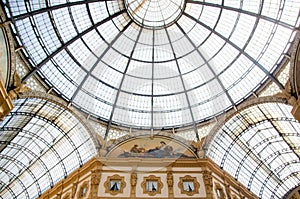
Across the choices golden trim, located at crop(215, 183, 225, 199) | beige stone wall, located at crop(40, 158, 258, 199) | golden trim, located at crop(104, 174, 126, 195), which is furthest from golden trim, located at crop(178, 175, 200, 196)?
golden trim, located at crop(104, 174, 126, 195)

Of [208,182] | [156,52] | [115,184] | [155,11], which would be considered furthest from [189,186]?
[155,11]

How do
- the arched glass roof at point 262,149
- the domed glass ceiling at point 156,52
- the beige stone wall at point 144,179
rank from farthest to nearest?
the arched glass roof at point 262,149
the domed glass ceiling at point 156,52
the beige stone wall at point 144,179

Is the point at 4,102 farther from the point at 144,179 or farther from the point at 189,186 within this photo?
the point at 189,186

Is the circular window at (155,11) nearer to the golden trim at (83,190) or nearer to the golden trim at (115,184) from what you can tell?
the golden trim at (115,184)

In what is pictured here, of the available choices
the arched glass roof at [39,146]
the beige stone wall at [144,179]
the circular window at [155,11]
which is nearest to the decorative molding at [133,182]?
the beige stone wall at [144,179]

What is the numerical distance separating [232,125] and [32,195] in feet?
106

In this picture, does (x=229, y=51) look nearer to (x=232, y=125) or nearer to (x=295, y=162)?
(x=232, y=125)

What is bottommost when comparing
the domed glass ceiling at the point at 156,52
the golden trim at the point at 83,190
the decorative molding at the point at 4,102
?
the golden trim at the point at 83,190

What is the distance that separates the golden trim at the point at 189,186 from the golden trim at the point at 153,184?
218cm

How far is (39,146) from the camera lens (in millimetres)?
34531

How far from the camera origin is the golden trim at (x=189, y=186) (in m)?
25.0

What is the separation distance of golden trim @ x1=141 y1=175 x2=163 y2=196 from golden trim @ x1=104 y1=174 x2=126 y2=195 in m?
2.15

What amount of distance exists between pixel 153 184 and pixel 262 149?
19430mm

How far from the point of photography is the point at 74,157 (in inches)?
1254
